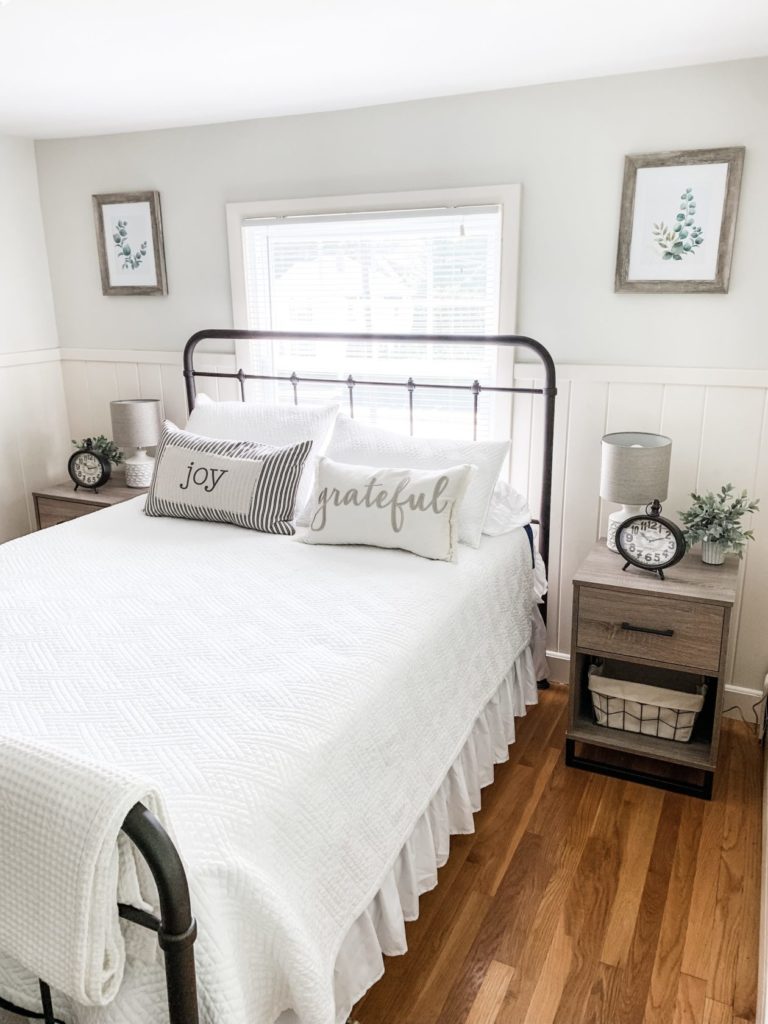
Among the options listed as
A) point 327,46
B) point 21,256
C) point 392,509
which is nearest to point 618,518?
point 392,509

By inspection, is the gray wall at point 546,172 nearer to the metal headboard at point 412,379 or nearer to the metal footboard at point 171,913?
the metal headboard at point 412,379

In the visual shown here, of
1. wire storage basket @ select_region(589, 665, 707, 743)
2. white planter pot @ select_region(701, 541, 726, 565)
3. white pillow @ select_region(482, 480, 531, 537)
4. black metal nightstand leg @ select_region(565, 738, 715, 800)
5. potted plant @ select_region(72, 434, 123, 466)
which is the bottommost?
black metal nightstand leg @ select_region(565, 738, 715, 800)

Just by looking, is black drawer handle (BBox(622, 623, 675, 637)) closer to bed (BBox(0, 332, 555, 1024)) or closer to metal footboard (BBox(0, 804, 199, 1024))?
bed (BBox(0, 332, 555, 1024))

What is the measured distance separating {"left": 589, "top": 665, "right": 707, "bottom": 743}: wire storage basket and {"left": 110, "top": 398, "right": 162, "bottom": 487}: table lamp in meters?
2.08

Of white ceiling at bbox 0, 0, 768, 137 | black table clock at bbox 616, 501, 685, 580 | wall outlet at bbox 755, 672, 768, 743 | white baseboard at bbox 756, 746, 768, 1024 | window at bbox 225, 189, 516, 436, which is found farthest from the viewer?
window at bbox 225, 189, 516, 436

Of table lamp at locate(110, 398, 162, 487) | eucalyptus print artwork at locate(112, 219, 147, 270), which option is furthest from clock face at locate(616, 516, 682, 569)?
eucalyptus print artwork at locate(112, 219, 147, 270)

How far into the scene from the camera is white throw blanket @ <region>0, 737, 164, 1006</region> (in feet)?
3.30

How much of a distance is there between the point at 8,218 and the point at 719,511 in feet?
10.8

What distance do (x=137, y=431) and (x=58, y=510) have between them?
0.51m

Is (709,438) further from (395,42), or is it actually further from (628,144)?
(395,42)

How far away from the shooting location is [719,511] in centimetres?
241

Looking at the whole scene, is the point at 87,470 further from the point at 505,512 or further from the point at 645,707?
the point at 645,707

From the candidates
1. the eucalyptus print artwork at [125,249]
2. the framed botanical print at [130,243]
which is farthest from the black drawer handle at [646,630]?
the eucalyptus print artwork at [125,249]

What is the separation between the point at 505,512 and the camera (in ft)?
8.80
